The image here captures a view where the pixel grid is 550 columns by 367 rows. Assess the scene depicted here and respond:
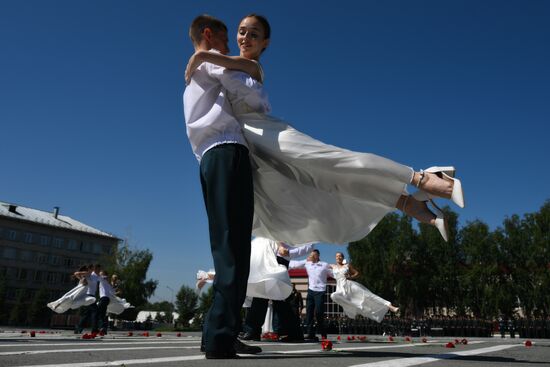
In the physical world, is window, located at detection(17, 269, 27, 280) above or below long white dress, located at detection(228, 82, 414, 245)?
above

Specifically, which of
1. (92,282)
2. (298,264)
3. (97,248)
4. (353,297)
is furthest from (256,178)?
(97,248)

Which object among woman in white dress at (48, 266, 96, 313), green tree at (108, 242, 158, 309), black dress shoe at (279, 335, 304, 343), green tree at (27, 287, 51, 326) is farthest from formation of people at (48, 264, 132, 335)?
green tree at (27, 287, 51, 326)

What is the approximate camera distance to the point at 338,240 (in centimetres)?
439

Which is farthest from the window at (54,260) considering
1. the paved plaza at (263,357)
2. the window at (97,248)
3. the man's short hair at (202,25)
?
the man's short hair at (202,25)

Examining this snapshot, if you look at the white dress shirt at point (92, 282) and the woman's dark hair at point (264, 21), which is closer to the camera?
the woman's dark hair at point (264, 21)

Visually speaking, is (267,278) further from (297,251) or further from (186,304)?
(186,304)

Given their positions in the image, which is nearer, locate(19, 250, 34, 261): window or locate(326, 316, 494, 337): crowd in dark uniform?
locate(326, 316, 494, 337): crowd in dark uniform

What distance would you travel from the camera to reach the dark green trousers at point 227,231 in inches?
131

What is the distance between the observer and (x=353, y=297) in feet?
44.6

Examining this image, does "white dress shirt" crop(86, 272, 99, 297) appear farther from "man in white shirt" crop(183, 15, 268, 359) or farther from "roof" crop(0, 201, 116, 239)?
"roof" crop(0, 201, 116, 239)

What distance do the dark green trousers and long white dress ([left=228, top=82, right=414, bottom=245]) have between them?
0.31 m

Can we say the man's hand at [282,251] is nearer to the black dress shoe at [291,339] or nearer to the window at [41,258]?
the black dress shoe at [291,339]

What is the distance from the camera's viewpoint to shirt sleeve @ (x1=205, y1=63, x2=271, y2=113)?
153 inches

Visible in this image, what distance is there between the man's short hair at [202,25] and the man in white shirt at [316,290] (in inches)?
269
